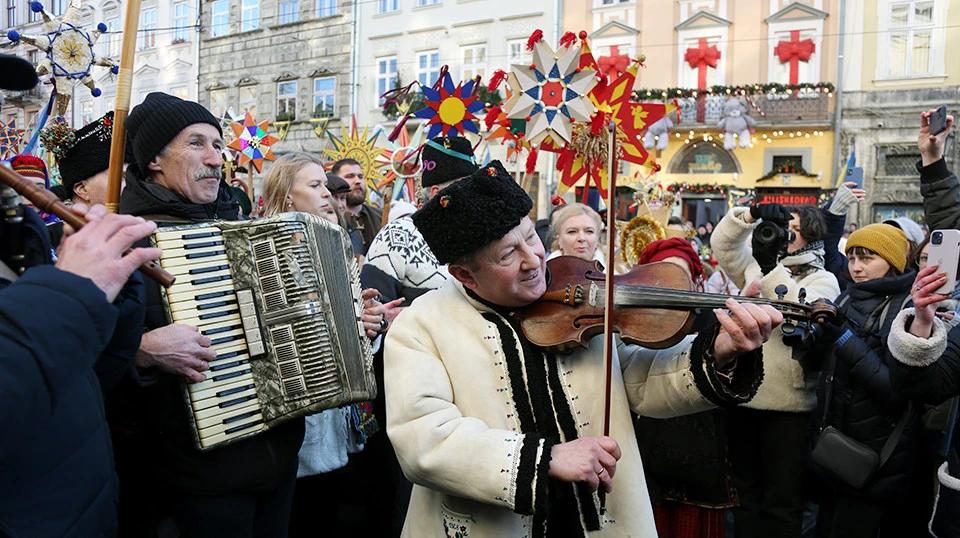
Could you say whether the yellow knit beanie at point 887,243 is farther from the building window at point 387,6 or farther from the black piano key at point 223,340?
the building window at point 387,6

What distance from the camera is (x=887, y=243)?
336 centimetres

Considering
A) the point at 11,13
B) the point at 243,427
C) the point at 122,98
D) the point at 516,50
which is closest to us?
the point at 122,98

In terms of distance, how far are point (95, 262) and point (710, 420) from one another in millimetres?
2756

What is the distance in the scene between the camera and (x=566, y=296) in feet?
6.43

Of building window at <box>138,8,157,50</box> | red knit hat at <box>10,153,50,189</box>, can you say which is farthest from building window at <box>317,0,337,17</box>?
red knit hat at <box>10,153,50,189</box>

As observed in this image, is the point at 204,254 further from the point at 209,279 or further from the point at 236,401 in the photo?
the point at 236,401

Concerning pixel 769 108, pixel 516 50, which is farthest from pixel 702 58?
pixel 516 50

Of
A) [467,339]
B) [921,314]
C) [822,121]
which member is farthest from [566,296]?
[822,121]

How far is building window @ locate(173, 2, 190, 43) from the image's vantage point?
1022 inches

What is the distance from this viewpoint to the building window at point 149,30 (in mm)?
25672

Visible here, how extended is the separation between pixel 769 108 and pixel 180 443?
1973 cm

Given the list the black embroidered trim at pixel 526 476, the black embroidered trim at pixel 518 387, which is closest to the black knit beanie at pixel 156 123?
the black embroidered trim at pixel 518 387

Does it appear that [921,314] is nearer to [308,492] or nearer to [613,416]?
[613,416]

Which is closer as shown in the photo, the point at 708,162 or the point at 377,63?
the point at 708,162
